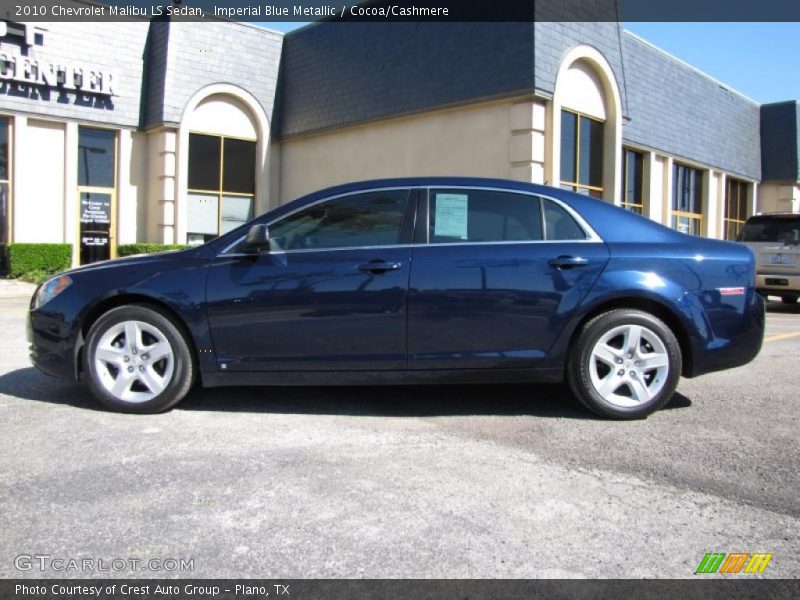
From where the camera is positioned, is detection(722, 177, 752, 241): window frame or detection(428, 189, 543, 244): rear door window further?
detection(722, 177, 752, 241): window frame

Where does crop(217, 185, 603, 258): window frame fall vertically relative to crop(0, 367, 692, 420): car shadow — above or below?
above

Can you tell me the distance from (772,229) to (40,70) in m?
16.5

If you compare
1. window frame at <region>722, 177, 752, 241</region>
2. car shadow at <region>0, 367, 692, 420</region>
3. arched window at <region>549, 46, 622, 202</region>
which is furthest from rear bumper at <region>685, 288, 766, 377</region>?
window frame at <region>722, 177, 752, 241</region>

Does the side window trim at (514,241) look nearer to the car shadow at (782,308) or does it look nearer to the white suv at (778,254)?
the white suv at (778,254)

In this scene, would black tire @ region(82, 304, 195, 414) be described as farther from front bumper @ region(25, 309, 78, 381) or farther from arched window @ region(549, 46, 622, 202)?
arched window @ region(549, 46, 622, 202)

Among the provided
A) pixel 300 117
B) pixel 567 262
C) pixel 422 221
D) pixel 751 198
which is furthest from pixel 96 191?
pixel 751 198

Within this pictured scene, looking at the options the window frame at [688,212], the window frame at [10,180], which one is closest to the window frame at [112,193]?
the window frame at [10,180]

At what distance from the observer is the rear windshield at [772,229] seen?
12719mm

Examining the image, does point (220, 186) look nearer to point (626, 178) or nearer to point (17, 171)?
point (17, 171)

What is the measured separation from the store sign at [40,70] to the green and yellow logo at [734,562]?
Answer: 18.0 m

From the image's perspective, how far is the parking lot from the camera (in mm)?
2650

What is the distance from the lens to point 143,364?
180 inches
